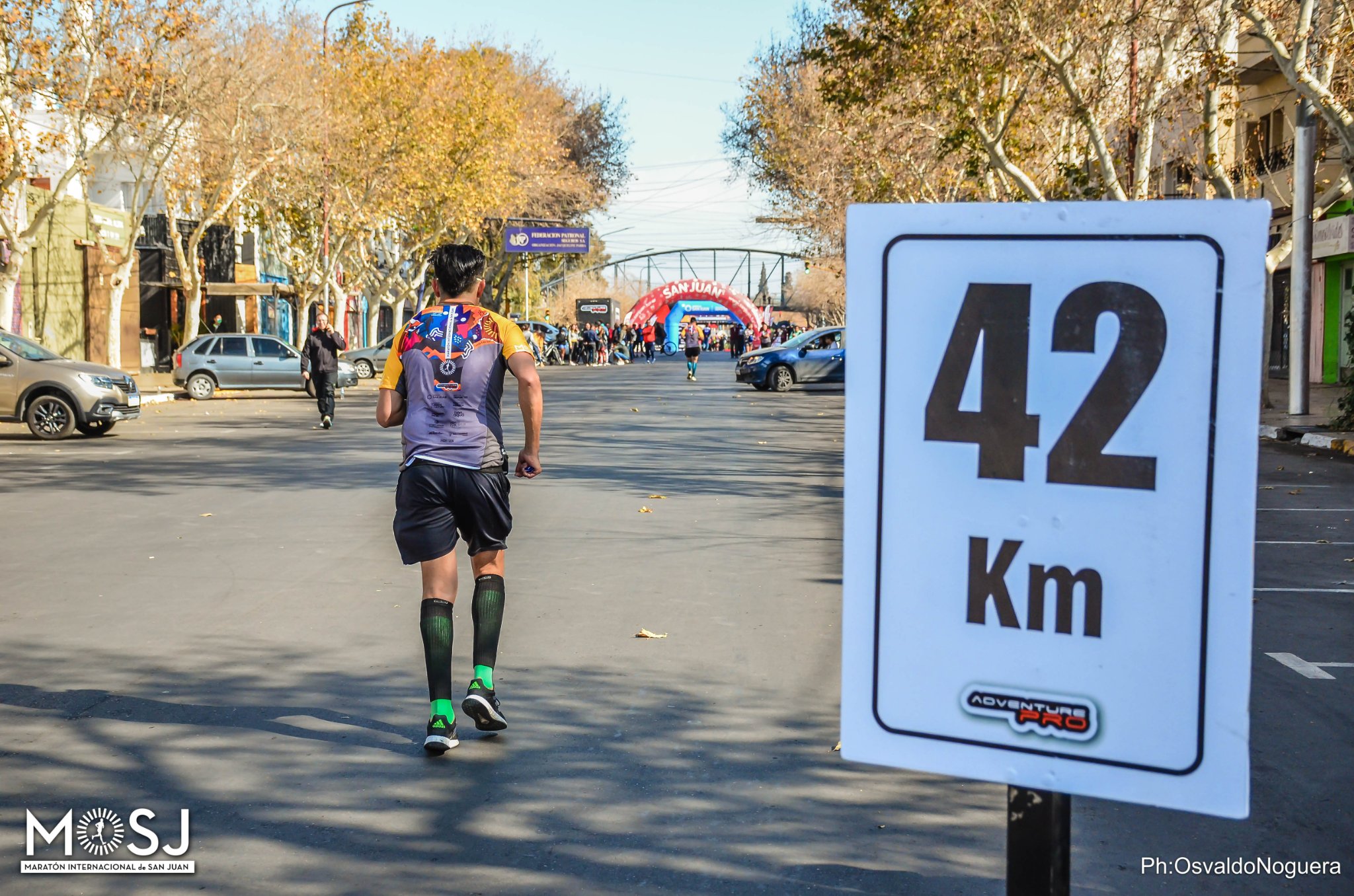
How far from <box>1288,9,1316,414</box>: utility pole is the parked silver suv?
17.4 m

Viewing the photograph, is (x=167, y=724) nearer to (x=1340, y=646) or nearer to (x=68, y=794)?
(x=68, y=794)

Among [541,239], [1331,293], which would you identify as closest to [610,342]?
[541,239]

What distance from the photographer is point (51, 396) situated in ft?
61.1

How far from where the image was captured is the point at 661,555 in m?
9.11

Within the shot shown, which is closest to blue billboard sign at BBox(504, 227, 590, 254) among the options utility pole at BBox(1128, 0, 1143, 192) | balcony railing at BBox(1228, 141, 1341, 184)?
balcony railing at BBox(1228, 141, 1341, 184)

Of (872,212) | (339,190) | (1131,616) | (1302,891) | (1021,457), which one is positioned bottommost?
(1302,891)

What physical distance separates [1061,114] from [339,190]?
19186 millimetres

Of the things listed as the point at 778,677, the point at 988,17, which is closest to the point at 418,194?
the point at 988,17

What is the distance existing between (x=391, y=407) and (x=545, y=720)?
4.39 ft

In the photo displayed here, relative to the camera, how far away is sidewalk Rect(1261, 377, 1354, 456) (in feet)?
56.7

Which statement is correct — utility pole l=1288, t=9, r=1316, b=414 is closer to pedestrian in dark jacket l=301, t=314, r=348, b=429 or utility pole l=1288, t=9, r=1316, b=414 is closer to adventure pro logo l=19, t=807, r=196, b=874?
pedestrian in dark jacket l=301, t=314, r=348, b=429

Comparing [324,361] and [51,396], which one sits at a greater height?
[324,361]

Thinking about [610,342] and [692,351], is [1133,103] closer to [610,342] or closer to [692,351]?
[692,351]

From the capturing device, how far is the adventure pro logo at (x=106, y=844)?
3828 millimetres
